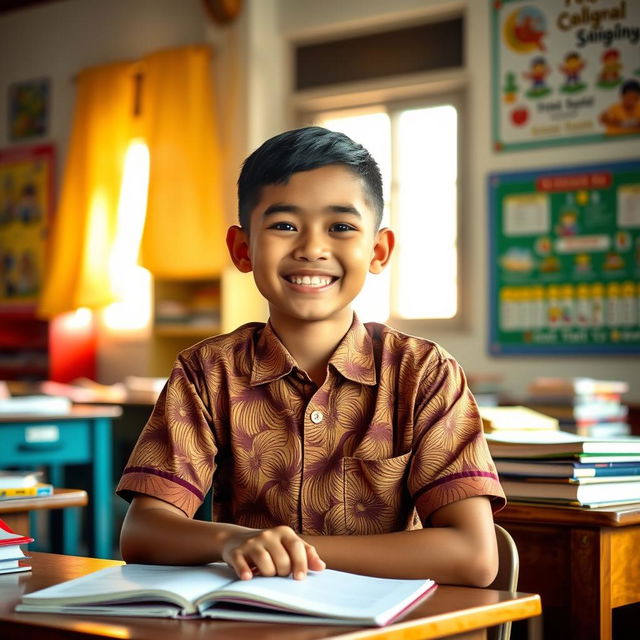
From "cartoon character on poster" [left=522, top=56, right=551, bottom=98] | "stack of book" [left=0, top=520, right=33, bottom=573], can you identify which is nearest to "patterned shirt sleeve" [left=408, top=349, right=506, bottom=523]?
"stack of book" [left=0, top=520, right=33, bottom=573]

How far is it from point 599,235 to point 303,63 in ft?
6.88

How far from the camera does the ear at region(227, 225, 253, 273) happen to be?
1450mm

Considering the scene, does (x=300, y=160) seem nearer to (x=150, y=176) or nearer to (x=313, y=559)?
(x=313, y=559)

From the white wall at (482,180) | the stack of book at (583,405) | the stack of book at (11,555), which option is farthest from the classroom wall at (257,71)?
the stack of book at (11,555)

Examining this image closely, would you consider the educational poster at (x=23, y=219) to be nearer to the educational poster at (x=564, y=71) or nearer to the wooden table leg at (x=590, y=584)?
the educational poster at (x=564, y=71)

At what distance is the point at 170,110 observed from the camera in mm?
6094

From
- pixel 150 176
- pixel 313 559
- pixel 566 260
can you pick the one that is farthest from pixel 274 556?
pixel 150 176

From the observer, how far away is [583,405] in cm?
393

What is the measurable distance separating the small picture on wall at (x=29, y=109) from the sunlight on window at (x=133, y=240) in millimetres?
968

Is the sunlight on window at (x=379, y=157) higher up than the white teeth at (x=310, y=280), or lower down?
higher up

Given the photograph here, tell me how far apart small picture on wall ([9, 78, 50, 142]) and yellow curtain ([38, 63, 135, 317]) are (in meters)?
0.46

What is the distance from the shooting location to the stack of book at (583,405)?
3912 millimetres

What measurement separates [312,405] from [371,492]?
13 cm

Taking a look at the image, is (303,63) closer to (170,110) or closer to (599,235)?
(170,110)
